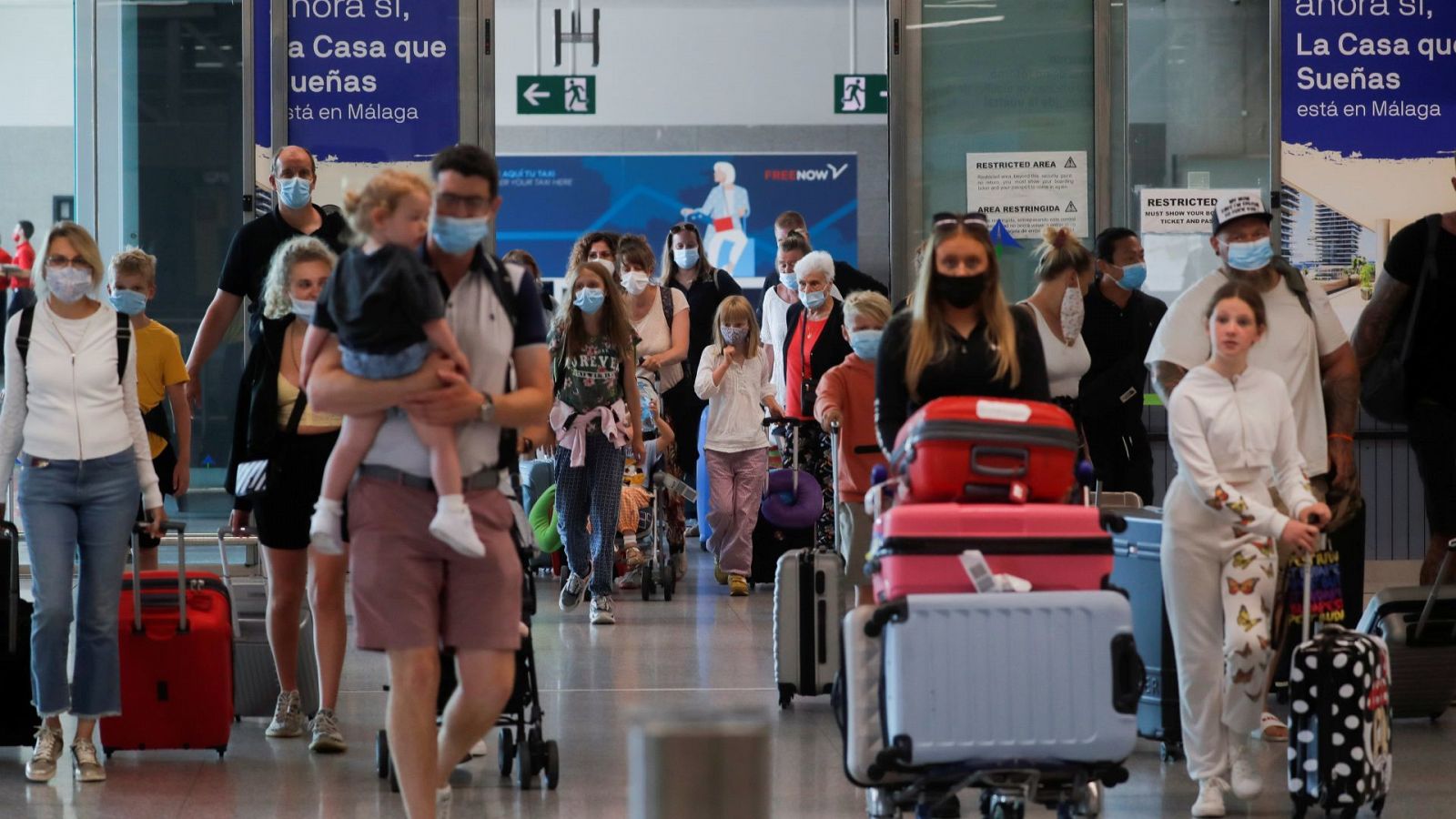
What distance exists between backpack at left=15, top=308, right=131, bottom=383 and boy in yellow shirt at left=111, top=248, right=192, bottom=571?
593mm

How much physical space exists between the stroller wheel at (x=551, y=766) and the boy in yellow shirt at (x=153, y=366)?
5.58 ft

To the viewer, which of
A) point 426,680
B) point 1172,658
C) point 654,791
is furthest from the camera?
point 1172,658

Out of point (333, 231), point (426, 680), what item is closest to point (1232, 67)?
point (333, 231)

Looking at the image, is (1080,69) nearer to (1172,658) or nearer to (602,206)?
(1172,658)

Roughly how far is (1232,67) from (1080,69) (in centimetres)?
83

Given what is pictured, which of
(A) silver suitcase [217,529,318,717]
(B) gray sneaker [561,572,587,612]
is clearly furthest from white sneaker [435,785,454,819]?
(B) gray sneaker [561,572,587,612]

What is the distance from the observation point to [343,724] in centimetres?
671

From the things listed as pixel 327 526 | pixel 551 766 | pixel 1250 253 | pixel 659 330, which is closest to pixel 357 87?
pixel 659 330

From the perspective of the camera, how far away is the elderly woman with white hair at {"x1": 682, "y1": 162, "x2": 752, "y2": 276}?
800 inches

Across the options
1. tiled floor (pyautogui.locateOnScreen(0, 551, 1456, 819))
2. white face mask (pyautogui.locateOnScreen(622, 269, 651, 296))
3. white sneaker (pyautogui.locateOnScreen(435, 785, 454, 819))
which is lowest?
tiled floor (pyautogui.locateOnScreen(0, 551, 1456, 819))

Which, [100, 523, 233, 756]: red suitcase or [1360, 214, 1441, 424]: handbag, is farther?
[1360, 214, 1441, 424]: handbag

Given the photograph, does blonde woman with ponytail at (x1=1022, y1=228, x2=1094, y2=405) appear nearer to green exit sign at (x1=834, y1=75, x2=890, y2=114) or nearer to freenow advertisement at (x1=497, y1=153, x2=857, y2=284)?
green exit sign at (x1=834, y1=75, x2=890, y2=114)

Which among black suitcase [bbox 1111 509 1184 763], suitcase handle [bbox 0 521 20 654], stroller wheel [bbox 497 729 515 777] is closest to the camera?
stroller wheel [bbox 497 729 515 777]

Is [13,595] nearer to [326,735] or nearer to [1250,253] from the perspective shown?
[326,735]
